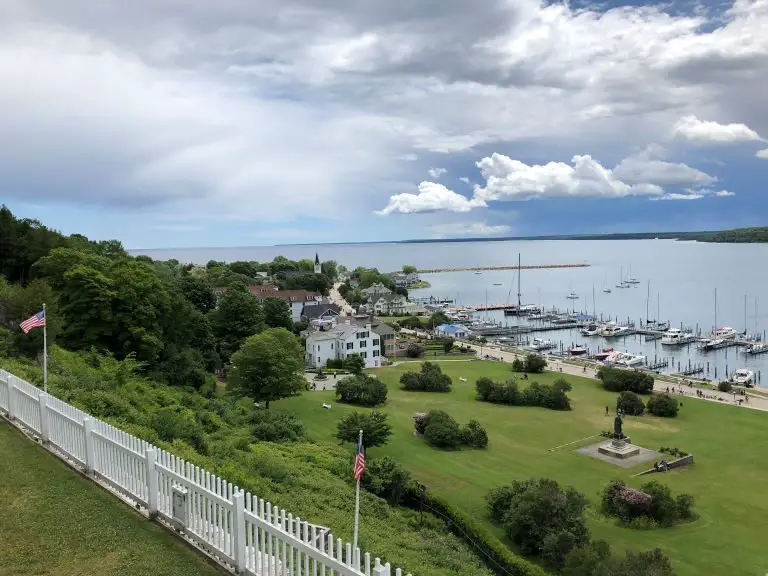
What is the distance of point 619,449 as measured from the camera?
112ft

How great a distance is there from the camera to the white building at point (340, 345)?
2530 inches

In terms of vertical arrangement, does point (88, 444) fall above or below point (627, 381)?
above

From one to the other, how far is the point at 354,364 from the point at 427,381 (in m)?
10.1

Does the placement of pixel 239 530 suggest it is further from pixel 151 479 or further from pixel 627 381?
pixel 627 381

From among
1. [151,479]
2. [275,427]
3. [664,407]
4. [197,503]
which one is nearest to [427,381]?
[664,407]

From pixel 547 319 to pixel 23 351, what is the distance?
10237cm

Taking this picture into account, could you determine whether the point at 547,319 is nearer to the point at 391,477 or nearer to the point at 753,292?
the point at 753,292

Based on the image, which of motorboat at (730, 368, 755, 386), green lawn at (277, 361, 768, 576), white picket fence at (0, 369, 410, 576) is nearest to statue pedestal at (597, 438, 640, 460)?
green lawn at (277, 361, 768, 576)

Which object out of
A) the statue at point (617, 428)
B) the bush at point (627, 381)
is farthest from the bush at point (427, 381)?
the statue at point (617, 428)

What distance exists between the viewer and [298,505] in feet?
57.2

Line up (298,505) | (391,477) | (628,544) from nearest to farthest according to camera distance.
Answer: (298,505) < (628,544) < (391,477)

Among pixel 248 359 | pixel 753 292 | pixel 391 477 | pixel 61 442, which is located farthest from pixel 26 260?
pixel 753 292

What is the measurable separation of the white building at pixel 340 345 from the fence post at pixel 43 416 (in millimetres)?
51408

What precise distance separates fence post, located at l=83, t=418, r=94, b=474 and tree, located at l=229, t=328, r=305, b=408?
28.1 metres
